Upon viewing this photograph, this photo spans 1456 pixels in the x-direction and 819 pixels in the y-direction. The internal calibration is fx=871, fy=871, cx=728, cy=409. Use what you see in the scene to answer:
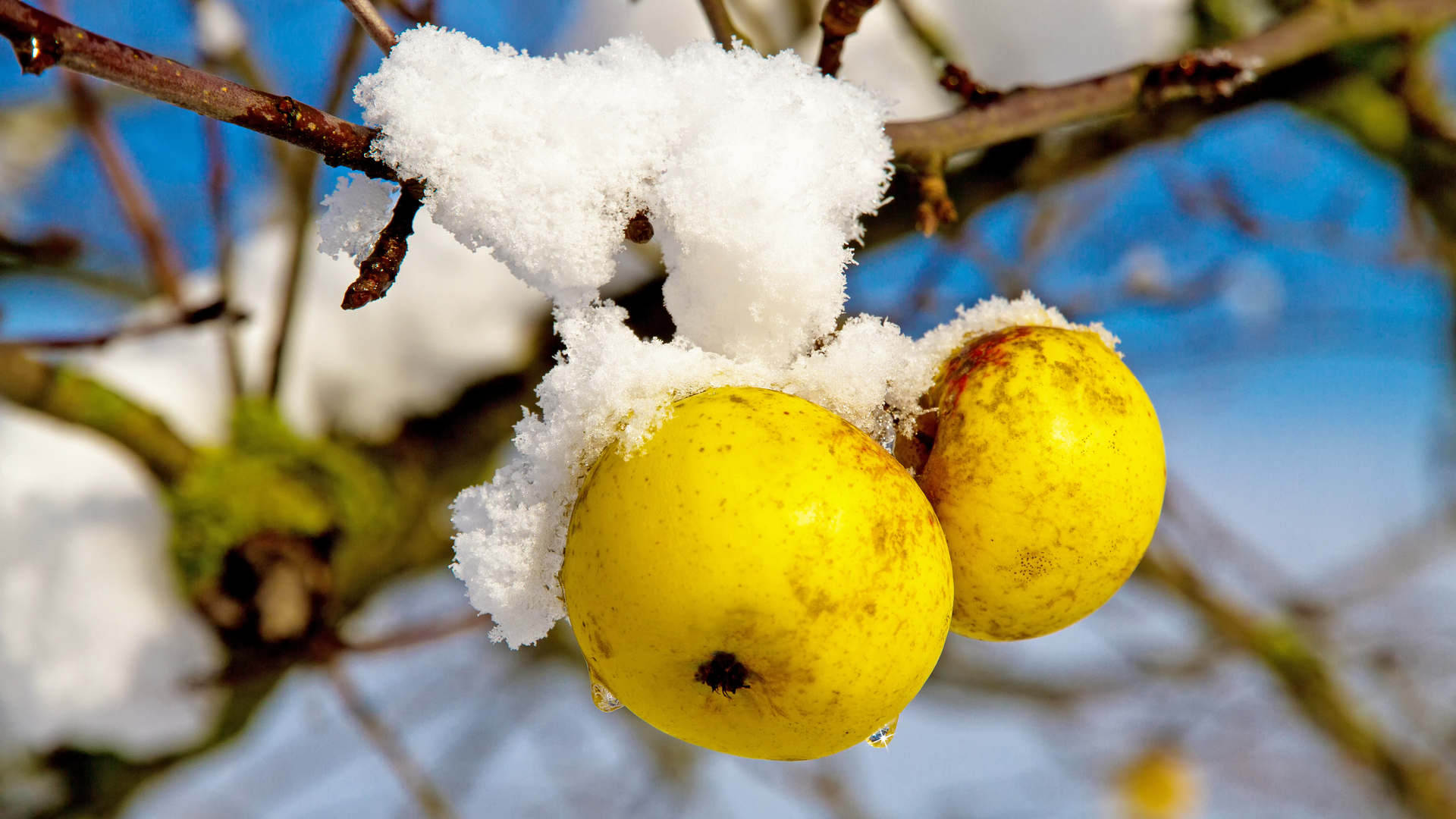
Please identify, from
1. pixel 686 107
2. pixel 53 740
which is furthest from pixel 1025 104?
pixel 53 740

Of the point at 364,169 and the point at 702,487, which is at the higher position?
the point at 364,169

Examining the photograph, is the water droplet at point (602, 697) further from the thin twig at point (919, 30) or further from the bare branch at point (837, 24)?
the thin twig at point (919, 30)

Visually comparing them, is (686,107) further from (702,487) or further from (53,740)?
(53,740)

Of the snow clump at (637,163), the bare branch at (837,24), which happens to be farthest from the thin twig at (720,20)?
the snow clump at (637,163)

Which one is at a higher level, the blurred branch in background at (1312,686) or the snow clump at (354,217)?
the snow clump at (354,217)

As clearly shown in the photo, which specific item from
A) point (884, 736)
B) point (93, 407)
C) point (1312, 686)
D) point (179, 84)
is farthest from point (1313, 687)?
point (93, 407)

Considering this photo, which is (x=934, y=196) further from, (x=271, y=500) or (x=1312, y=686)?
(x=1312, y=686)
